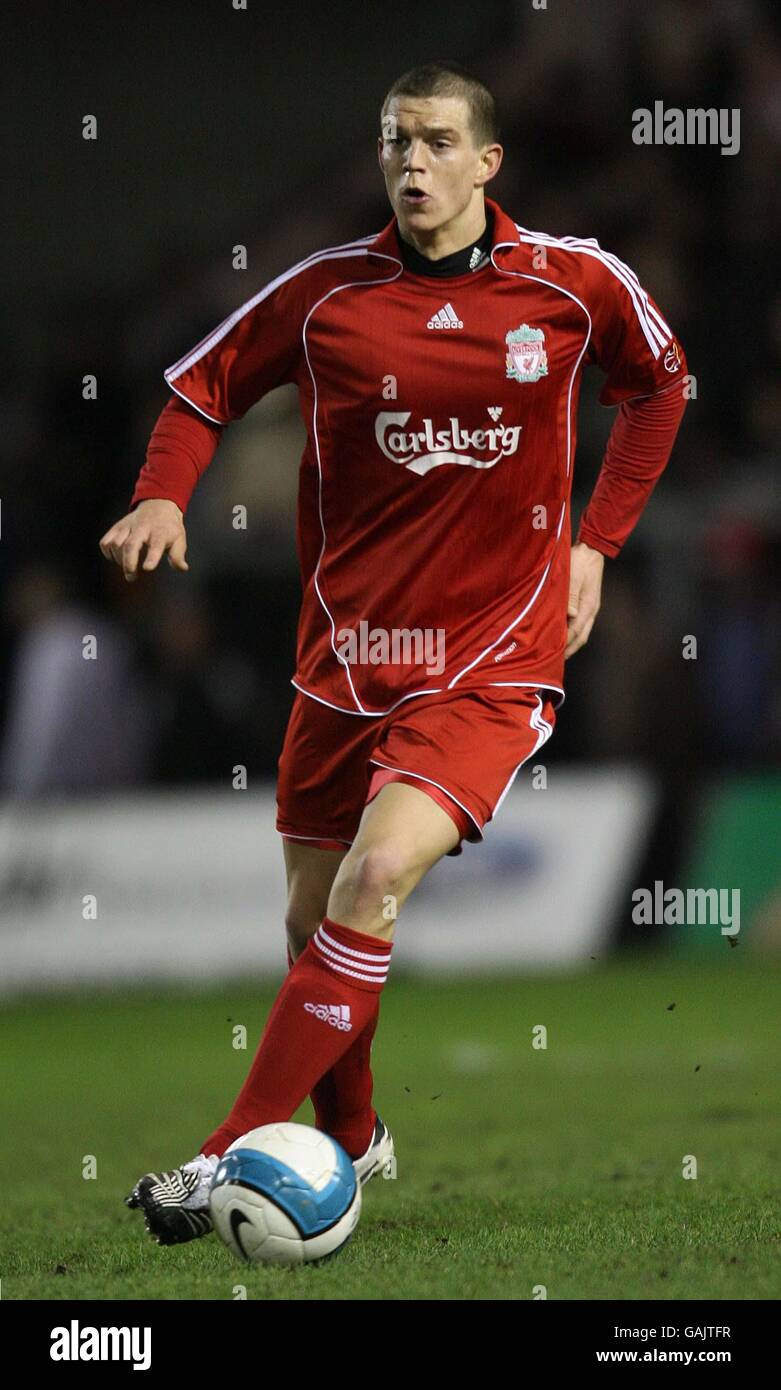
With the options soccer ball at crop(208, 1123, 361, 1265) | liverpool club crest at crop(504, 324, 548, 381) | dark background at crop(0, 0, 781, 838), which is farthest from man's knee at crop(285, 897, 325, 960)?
dark background at crop(0, 0, 781, 838)

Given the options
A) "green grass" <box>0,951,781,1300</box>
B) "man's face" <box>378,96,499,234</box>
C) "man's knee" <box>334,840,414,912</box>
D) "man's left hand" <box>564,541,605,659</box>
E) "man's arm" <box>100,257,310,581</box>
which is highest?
"man's face" <box>378,96,499,234</box>

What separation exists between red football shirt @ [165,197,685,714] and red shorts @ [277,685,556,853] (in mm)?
55

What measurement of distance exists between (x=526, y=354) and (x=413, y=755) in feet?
3.44

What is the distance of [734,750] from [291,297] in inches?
292

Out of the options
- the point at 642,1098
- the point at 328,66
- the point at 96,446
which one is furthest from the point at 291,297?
the point at 328,66

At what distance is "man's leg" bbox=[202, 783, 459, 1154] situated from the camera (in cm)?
455

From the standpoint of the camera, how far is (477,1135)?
6.76 metres

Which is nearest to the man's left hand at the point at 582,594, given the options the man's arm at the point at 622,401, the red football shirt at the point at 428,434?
the man's arm at the point at 622,401

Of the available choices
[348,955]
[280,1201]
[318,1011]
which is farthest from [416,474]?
[280,1201]

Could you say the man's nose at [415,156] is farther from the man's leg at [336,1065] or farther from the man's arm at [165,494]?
the man's leg at [336,1065]

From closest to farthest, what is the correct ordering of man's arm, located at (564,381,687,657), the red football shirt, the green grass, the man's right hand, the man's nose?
the green grass → the man's right hand → the man's nose → the red football shirt → man's arm, located at (564,381,687,657)

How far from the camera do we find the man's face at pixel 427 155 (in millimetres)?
4875

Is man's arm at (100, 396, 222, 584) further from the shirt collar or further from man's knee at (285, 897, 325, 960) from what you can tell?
man's knee at (285, 897, 325, 960)

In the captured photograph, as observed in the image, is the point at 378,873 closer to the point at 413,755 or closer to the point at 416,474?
the point at 413,755
